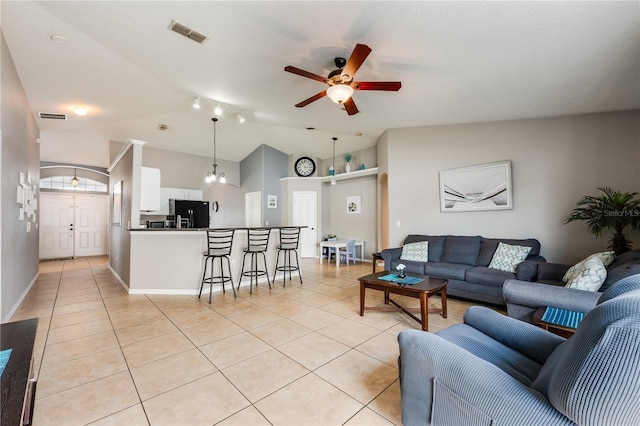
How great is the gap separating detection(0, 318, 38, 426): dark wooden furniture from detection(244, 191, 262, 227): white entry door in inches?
240

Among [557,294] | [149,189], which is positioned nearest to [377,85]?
[557,294]

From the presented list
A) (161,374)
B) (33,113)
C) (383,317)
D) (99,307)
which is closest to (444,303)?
(383,317)

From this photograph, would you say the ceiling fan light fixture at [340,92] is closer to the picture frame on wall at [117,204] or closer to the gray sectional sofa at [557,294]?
the gray sectional sofa at [557,294]

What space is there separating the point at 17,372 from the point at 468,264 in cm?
480

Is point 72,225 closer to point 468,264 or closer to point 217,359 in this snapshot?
point 217,359

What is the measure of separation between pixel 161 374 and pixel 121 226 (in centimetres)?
434

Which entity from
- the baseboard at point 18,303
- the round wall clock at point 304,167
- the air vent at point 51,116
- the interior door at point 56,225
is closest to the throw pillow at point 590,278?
the baseboard at point 18,303

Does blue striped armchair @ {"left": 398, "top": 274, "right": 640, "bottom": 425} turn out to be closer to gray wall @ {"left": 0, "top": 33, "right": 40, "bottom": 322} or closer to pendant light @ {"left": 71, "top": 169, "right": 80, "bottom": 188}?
gray wall @ {"left": 0, "top": 33, "right": 40, "bottom": 322}

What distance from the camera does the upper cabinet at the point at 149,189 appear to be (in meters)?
4.88

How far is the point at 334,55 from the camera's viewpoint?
9.93ft

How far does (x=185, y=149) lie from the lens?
7.38 m

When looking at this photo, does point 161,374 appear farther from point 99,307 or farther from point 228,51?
point 228,51

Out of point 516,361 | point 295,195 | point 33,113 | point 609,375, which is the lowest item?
point 516,361

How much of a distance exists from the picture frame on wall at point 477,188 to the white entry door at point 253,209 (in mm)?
4793
